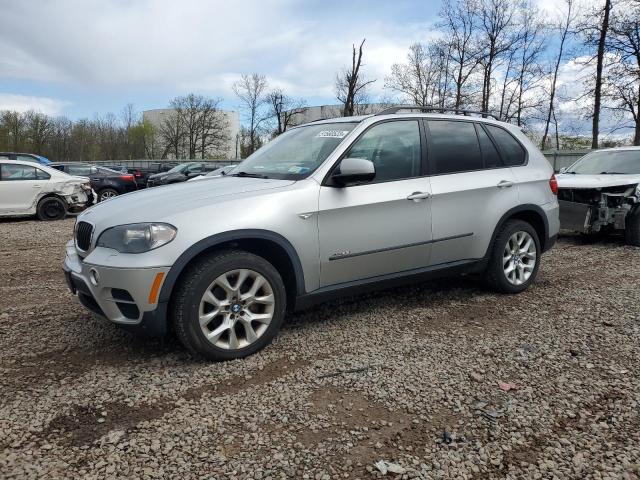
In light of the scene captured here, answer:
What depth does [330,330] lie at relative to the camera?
408cm

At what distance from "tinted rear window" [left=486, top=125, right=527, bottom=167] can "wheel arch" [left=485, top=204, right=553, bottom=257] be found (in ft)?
1.55

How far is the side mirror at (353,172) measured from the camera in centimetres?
365

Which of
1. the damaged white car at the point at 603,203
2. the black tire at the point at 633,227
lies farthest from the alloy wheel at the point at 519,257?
the black tire at the point at 633,227

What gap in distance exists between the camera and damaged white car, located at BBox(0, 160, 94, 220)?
11.6 m

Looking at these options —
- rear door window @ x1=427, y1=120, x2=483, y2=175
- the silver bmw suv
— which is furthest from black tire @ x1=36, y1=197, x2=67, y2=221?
rear door window @ x1=427, y1=120, x2=483, y2=175

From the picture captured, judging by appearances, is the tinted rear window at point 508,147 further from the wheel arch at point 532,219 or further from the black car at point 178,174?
the black car at point 178,174

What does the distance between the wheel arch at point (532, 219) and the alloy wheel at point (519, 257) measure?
19cm

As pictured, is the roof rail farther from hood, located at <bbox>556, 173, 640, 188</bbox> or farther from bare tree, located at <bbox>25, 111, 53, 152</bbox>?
bare tree, located at <bbox>25, 111, 53, 152</bbox>

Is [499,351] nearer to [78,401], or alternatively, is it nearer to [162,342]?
[162,342]

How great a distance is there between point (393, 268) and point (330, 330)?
731 mm

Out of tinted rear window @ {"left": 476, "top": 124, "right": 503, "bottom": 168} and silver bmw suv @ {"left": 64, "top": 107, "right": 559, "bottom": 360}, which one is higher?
tinted rear window @ {"left": 476, "top": 124, "right": 503, "bottom": 168}

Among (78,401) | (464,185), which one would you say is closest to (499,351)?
(464,185)

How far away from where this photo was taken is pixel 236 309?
11.2 feet

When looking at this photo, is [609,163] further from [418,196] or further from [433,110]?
[418,196]
